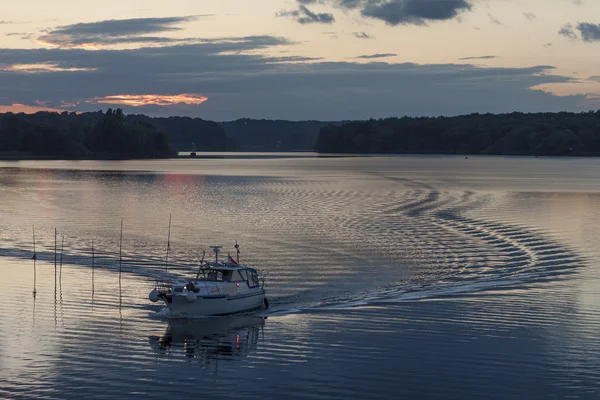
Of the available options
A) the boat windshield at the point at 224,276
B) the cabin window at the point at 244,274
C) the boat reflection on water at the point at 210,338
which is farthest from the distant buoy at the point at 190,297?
the cabin window at the point at 244,274

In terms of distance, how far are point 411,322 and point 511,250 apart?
94.8 ft

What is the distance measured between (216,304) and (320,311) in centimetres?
545

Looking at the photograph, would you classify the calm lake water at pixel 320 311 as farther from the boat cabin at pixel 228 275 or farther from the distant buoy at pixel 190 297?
the boat cabin at pixel 228 275

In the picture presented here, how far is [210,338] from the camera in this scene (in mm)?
41375

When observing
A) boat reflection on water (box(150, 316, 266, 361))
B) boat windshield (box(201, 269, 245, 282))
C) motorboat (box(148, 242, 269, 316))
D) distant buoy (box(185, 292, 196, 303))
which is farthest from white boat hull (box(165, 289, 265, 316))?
boat windshield (box(201, 269, 245, 282))

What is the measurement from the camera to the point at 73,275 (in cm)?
5603

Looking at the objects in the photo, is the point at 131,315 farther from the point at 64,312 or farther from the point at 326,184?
the point at 326,184

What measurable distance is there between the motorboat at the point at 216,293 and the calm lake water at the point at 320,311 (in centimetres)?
68

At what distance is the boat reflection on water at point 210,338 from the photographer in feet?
126

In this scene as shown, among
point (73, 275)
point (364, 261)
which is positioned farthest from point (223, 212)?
point (73, 275)

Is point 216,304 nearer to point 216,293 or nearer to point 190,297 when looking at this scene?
point 216,293

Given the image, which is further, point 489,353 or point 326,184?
point 326,184

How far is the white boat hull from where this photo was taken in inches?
1759

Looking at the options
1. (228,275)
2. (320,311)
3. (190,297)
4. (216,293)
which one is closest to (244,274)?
(228,275)
